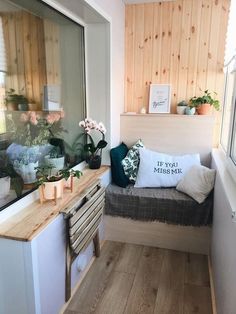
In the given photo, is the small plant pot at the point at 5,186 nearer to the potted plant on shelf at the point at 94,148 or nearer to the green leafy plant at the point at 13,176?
the green leafy plant at the point at 13,176

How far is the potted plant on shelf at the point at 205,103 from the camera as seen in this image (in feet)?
9.09

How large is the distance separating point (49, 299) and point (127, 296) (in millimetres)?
618

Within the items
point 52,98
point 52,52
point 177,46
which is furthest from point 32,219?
point 177,46

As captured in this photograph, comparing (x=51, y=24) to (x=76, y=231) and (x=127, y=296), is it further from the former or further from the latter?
(x=127, y=296)

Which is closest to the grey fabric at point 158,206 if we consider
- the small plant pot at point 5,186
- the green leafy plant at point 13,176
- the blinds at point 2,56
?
the green leafy plant at point 13,176

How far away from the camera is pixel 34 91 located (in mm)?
1737

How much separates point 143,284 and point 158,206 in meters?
0.67

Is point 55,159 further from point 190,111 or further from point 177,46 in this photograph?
point 177,46

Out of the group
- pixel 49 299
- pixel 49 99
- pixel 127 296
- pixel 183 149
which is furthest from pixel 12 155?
pixel 183 149

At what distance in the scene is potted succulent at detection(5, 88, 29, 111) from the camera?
1.48 metres

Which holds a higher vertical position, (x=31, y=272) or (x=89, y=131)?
(x=89, y=131)

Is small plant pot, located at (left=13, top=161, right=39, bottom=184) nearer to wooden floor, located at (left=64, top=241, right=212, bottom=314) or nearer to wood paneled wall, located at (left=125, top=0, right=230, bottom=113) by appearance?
wooden floor, located at (left=64, top=241, right=212, bottom=314)

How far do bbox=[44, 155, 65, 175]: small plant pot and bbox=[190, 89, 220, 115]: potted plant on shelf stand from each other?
1.57m

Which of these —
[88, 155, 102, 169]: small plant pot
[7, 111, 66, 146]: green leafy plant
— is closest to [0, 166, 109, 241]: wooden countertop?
[7, 111, 66, 146]: green leafy plant
